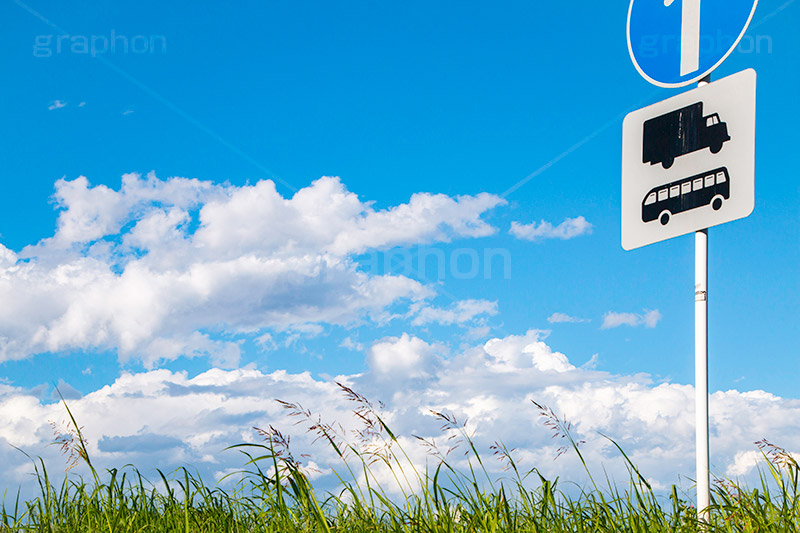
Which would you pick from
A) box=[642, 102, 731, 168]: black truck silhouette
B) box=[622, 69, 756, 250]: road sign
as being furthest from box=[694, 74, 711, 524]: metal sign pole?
box=[642, 102, 731, 168]: black truck silhouette

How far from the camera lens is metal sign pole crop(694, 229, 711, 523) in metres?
3.71

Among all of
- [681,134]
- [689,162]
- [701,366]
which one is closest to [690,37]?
[681,134]

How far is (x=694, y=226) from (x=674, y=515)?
1.57 metres

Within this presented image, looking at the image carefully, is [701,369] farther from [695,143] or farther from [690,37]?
[690,37]

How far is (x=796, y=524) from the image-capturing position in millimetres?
3385

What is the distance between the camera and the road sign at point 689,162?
153 inches

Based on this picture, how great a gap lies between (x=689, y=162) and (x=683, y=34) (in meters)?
0.84

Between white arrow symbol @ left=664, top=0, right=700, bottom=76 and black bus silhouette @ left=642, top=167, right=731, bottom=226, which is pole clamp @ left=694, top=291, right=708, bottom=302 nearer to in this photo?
Result: black bus silhouette @ left=642, top=167, right=731, bottom=226

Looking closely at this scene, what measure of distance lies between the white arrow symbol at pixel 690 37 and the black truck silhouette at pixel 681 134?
0.28 metres

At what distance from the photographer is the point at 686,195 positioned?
407 centimetres

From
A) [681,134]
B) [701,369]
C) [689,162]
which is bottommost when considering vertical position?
[701,369]

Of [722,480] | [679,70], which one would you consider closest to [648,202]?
[679,70]

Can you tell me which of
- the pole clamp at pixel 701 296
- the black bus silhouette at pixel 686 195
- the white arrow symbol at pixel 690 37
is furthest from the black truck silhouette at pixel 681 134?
the pole clamp at pixel 701 296

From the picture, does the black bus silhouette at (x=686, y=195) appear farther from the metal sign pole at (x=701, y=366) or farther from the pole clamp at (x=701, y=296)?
the pole clamp at (x=701, y=296)
